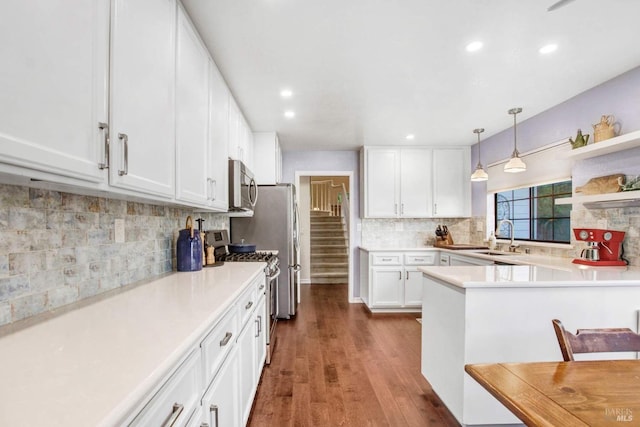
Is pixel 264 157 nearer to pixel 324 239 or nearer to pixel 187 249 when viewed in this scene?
pixel 187 249

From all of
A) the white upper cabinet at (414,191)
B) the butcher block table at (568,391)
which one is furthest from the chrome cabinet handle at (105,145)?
the white upper cabinet at (414,191)

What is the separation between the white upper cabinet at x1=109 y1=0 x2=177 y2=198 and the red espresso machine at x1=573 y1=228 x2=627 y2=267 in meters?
3.03

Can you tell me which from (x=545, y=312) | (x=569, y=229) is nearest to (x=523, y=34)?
(x=545, y=312)

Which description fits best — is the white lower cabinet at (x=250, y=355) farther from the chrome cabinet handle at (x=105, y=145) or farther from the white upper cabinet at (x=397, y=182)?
the white upper cabinet at (x=397, y=182)

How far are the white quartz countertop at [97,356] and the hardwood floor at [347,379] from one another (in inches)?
46.5

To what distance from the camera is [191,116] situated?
1761mm

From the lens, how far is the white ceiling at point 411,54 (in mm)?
1679

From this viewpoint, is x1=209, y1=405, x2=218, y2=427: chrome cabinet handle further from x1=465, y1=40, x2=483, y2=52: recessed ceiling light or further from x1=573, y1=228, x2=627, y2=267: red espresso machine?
x1=573, y1=228, x2=627, y2=267: red espresso machine

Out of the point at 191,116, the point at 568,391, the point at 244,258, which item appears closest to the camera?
the point at 568,391

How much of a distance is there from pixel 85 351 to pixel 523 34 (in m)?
2.57

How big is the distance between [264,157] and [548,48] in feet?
9.63

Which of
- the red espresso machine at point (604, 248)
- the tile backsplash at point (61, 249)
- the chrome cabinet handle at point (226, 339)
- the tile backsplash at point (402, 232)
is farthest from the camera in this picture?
the tile backsplash at point (402, 232)

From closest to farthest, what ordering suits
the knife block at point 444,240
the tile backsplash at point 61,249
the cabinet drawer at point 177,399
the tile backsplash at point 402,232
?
the cabinet drawer at point 177,399
the tile backsplash at point 61,249
the knife block at point 444,240
the tile backsplash at point 402,232

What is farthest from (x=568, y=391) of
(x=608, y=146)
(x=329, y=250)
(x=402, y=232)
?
(x=329, y=250)
